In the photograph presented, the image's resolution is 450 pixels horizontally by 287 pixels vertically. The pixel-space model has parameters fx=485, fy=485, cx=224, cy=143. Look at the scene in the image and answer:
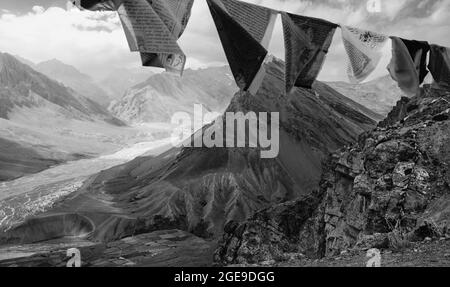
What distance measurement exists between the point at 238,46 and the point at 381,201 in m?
13.3

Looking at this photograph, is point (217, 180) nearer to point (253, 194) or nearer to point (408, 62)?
point (253, 194)

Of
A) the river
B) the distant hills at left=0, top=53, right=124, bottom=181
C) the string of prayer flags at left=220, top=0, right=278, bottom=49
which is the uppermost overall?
the string of prayer flags at left=220, top=0, right=278, bottom=49

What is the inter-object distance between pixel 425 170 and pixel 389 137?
648 cm

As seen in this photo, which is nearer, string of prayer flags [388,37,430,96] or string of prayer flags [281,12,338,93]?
string of prayer flags [281,12,338,93]

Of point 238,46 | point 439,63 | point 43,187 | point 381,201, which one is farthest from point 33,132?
point 238,46

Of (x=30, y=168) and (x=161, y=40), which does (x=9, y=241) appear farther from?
(x=161, y=40)

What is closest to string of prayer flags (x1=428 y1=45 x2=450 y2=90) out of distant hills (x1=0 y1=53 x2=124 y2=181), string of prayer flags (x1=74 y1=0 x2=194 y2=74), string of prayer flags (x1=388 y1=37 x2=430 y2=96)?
string of prayer flags (x1=388 y1=37 x2=430 y2=96)

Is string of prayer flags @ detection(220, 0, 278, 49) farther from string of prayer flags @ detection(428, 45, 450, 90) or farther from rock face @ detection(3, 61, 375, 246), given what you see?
rock face @ detection(3, 61, 375, 246)

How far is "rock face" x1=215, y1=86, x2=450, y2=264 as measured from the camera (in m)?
13.1

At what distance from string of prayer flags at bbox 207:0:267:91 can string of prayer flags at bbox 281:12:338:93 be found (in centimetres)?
80

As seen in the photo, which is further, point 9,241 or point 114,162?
point 114,162

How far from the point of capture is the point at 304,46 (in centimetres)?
902

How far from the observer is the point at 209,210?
265 ft
